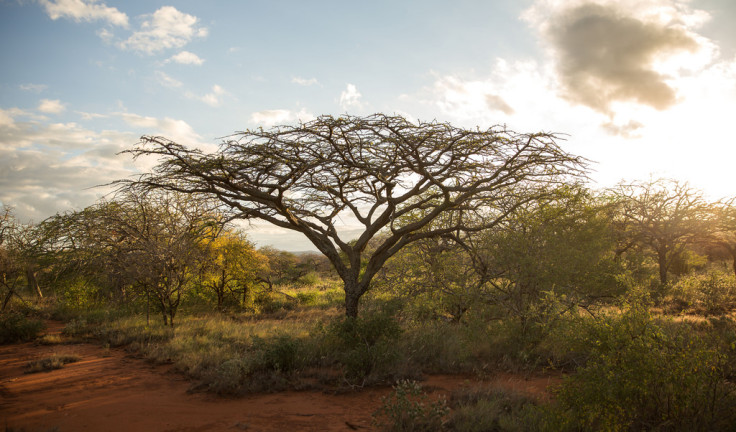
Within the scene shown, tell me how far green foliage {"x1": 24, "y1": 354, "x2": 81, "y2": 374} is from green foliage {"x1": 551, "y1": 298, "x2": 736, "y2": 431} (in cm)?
1171

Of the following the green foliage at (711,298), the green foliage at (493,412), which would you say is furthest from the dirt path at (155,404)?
the green foliage at (711,298)

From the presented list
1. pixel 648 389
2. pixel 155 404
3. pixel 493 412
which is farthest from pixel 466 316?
pixel 155 404

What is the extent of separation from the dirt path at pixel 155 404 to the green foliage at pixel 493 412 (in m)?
0.82

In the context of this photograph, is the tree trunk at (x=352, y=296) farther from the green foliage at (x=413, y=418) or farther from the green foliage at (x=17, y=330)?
the green foliage at (x=17, y=330)

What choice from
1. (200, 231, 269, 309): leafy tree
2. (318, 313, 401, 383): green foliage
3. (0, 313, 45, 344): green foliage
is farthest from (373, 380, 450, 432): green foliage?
(0, 313, 45, 344): green foliage

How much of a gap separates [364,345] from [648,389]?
5732 mm

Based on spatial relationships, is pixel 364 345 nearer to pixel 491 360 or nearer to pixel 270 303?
pixel 491 360

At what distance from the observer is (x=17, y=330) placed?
12.7 m

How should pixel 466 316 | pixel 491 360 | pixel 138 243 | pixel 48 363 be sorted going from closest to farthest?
pixel 491 360, pixel 48 363, pixel 466 316, pixel 138 243

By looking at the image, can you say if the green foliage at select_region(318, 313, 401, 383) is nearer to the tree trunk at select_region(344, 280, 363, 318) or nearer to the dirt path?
the dirt path

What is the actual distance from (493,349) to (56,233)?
16237 millimetres

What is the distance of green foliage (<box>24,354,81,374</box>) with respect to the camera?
9.11 m

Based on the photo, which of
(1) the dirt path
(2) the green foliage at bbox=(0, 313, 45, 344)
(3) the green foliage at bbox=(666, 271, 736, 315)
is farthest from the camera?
(3) the green foliage at bbox=(666, 271, 736, 315)

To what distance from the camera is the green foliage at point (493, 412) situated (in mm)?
5258
